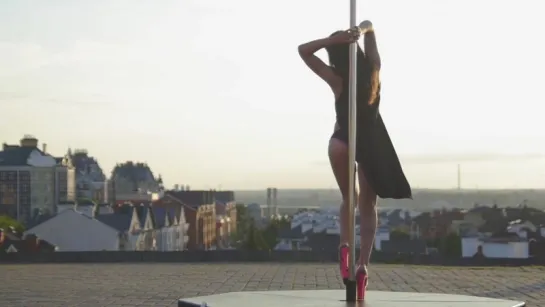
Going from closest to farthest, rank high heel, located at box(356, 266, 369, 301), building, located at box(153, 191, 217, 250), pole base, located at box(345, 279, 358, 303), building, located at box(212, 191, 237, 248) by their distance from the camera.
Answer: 1. pole base, located at box(345, 279, 358, 303)
2. high heel, located at box(356, 266, 369, 301)
3. building, located at box(153, 191, 217, 250)
4. building, located at box(212, 191, 237, 248)

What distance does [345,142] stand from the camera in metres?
6.40

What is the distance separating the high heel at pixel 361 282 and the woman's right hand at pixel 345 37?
1.48 metres

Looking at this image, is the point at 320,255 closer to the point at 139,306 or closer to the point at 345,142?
the point at 139,306

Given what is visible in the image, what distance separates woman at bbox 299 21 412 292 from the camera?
6414 millimetres

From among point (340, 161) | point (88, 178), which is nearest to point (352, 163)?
point (340, 161)

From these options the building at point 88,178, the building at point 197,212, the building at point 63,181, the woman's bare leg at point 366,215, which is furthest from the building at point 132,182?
the woman's bare leg at point 366,215

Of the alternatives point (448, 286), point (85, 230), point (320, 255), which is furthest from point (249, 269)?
point (85, 230)

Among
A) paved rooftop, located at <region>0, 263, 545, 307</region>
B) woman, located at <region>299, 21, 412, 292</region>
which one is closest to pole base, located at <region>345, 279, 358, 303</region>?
woman, located at <region>299, 21, 412, 292</region>

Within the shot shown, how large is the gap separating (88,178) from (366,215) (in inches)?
2848

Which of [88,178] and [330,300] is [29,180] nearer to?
[88,178]

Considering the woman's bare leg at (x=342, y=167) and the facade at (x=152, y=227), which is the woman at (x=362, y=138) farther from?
the facade at (x=152, y=227)

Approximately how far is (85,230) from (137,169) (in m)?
39.9

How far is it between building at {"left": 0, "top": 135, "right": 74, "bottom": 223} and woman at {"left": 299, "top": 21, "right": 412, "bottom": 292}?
179ft

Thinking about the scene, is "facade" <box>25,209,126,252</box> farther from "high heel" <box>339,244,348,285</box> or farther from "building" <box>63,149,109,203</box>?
"high heel" <box>339,244,348,285</box>
